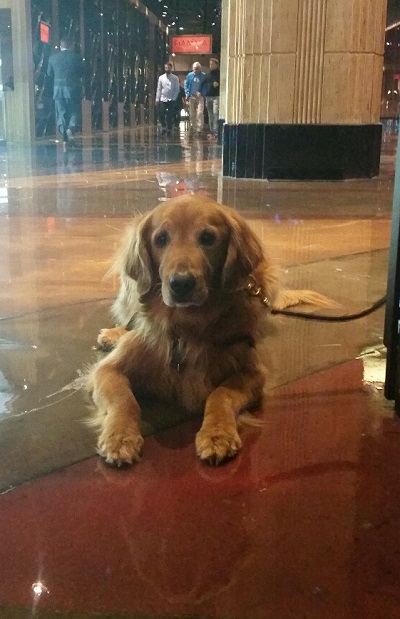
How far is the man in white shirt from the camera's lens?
22.6 meters

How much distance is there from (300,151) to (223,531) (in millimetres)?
8571

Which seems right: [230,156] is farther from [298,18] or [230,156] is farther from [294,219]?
[294,219]

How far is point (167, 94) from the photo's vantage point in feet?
74.9

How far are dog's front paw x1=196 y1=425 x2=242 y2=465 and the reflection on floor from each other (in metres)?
0.04

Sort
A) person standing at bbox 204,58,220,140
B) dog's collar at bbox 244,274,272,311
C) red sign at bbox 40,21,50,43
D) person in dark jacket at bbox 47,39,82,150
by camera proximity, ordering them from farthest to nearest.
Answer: person standing at bbox 204,58,220,140 → red sign at bbox 40,21,50,43 → person in dark jacket at bbox 47,39,82,150 → dog's collar at bbox 244,274,272,311

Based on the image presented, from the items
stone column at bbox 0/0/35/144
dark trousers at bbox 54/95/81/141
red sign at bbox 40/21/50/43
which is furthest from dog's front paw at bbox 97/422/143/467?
red sign at bbox 40/21/50/43

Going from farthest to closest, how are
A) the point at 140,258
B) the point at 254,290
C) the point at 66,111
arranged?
1. the point at 66,111
2. the point at 254,290
3. the point at 140,258

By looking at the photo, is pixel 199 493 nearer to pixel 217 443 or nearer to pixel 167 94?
pixel 217 443

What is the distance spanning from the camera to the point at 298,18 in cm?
920

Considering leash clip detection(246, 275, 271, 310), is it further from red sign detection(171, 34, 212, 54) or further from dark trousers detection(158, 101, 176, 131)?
red sign detection(171, 34, 212, 54)

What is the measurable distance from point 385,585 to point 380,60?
31.6 feet

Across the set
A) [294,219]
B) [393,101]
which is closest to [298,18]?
[294,219]

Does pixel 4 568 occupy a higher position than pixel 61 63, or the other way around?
pixel 61 63

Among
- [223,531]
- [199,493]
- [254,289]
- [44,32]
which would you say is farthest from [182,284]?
[44,32]
